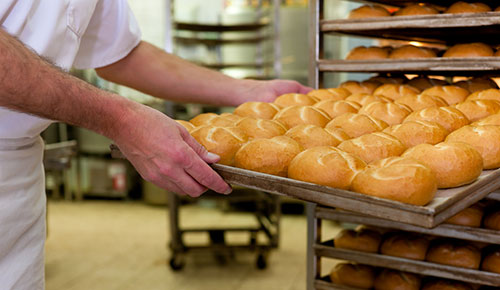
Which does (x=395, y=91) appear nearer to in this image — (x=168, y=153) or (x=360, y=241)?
(x=360, y=241)

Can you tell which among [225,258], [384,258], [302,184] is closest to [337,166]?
[302,184]

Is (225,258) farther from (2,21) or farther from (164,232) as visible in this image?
(2,21)

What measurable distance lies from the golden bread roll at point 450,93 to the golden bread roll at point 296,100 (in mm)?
322

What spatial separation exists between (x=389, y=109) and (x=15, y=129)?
2.88 ft

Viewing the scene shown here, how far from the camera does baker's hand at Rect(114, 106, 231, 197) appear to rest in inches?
37.3

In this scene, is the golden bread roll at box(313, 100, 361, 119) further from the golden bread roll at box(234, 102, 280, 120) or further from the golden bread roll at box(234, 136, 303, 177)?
the golden bread roll at box(234, 136, 303, 177)

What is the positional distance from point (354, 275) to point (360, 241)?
0.11 meters

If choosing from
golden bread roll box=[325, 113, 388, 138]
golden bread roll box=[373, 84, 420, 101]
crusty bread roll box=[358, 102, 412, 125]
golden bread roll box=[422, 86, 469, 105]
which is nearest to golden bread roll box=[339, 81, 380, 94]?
golden bread roll box=[373, 84, 420, 101]

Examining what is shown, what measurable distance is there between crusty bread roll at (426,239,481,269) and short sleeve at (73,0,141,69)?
1088 millimetres

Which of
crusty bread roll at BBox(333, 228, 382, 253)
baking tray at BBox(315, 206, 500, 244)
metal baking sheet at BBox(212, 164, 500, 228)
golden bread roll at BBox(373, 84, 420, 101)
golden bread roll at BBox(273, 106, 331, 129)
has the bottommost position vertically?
crusty bread roll at BBox(333, 228, 382, 253)

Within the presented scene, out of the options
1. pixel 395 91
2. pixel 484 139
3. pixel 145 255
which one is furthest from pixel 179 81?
pixel 145 255

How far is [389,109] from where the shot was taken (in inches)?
48.7

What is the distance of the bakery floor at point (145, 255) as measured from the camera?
339 centimetres

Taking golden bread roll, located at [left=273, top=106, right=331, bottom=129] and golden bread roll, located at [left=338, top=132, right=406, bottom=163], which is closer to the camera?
golden bread roll, located at [left=338, top=132, right=406, bottom=163]
